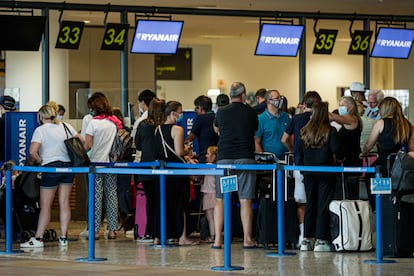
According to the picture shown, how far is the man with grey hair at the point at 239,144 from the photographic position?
1095cm

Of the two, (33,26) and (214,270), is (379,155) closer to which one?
(214,270)

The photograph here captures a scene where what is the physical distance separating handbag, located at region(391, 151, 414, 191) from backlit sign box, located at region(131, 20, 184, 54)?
9102mm

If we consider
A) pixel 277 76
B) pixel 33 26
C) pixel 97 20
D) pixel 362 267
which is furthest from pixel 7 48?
pixel 277 76

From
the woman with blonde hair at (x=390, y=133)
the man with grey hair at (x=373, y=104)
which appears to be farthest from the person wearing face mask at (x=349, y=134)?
the man with grey hair at (x=373, y=104)

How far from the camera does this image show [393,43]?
20.5 meters

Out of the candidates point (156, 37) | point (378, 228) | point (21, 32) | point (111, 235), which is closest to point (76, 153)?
point (111, 235)

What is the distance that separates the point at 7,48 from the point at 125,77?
7.13 feet

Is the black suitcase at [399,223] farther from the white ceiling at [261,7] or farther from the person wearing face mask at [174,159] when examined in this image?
the white ceiling at [261,7]

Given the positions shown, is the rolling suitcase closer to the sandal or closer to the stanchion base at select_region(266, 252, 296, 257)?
the stanchion base at select_region(266, 252, 296, 257)

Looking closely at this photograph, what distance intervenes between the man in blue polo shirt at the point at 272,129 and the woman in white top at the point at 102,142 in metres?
1.79

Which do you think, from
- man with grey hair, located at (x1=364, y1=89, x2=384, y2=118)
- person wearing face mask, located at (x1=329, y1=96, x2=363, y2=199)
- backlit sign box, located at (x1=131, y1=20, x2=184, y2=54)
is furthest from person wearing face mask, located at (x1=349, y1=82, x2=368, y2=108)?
backlit sign box, located at (x1=131, y1=20, x2=184, y2=54)

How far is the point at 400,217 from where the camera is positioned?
10312 mm

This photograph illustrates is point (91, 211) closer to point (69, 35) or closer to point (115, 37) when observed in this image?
point (69, 35)

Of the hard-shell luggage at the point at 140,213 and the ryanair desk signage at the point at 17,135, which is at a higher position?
the ryanair desk signage at the point at 17,135
